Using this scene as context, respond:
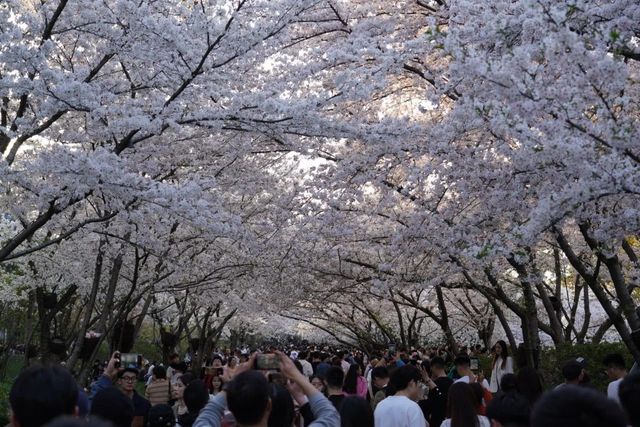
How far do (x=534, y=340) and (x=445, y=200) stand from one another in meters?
3.75

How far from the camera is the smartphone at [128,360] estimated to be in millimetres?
6473

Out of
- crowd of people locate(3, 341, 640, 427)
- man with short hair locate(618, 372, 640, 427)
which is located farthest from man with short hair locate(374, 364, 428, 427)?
man with short hair locate(618, 372, 640, 427)

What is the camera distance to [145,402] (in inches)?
249

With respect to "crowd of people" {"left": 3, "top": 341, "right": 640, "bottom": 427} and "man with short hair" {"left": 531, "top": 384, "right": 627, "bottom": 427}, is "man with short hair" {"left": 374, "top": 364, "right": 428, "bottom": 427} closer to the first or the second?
"crowd of people" {"left": 3, "top": 341, "right": 640, "bottom": 427}

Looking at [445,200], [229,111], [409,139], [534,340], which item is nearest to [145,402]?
[229,111]

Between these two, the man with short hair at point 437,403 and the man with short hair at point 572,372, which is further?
the man with short hair at point 437,403

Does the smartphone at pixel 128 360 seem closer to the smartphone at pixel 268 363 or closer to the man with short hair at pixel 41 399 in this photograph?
the smartphone at pixel 268 363

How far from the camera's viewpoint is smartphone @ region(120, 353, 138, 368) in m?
6.47

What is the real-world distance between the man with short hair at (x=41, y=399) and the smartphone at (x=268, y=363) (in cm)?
110

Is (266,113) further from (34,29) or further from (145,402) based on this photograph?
(145,402)

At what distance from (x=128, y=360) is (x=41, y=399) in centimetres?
376

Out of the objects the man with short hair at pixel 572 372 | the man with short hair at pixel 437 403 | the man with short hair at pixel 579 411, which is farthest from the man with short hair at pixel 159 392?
the man with short hair at pixel 579 411

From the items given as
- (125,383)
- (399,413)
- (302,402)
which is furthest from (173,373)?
(302,402)

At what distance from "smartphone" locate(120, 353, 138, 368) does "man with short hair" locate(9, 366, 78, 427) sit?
3461mm
